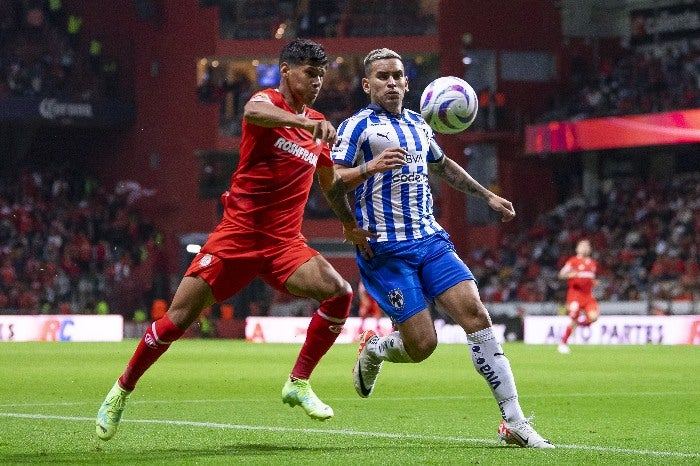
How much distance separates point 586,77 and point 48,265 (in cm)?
1763

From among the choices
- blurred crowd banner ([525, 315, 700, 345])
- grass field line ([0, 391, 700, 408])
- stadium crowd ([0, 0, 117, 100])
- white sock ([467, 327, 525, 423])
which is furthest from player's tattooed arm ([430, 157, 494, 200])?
stadium crowd ([0, 0, 117, 100])

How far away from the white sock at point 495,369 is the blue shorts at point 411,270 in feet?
1.33

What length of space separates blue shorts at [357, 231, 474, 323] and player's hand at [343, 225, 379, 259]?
4 cm

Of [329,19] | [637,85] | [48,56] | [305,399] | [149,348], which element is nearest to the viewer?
[149,348]

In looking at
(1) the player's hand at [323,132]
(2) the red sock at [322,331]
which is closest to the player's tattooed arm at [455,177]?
(2) the red sock at [322,331]

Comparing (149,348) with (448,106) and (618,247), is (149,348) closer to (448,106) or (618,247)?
(448,106)

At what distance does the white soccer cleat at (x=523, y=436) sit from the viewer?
8.05 meters

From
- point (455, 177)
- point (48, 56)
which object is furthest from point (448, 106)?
point (48, 56)

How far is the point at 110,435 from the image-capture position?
8242mm

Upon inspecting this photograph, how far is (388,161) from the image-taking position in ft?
26.4

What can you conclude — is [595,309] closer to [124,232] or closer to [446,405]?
[446,405]

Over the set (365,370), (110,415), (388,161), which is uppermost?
(388,161)

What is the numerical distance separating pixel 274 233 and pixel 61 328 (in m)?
25.9

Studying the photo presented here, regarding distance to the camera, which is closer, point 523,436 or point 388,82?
point 523,436
